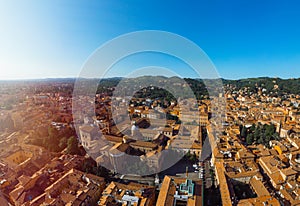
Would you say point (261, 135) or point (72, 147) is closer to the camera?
point (72, 147)

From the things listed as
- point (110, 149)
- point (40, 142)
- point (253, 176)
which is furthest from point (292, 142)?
point (40, 142)

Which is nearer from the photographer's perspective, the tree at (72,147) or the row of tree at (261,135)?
the tree at (72,147)

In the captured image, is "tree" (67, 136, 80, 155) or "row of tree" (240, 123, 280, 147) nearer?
"tree" (67, 136, 80, 155)

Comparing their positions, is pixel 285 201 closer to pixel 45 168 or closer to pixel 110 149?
pixel 110 149

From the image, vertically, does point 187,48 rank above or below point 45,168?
above

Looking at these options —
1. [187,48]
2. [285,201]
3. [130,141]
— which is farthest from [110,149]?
[285,201]

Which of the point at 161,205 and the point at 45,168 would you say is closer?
the point at 161,205

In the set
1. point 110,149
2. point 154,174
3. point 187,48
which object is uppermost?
point 187,48

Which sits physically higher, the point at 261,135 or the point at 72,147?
the point at 261,135

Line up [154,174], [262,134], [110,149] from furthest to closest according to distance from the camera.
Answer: [262,134], [110,149], [154,174]

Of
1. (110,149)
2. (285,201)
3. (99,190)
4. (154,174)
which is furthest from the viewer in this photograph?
(110,149)
